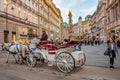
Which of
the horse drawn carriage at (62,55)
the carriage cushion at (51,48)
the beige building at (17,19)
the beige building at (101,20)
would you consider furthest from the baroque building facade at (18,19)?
the beige building at (101,20)

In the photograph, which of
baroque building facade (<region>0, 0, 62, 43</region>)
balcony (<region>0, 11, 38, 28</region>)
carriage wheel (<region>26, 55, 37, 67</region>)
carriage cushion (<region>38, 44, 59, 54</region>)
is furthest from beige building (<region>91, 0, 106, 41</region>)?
carriage cushion (<region>38, 44, 59, 54</region>)

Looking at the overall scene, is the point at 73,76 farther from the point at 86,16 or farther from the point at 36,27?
the point at 86,16

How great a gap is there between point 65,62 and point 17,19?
31915 mm

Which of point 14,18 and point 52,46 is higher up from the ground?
point 14,18

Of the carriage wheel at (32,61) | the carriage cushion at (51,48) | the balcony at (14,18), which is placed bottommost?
the carriage wheel at (32,61)

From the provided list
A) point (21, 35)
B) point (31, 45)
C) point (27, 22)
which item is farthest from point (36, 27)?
point (31, 45)

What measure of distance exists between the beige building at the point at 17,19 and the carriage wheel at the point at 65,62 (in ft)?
80.8

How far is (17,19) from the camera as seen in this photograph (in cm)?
4044

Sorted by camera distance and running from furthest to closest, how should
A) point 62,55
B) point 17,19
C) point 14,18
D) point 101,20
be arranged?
point 101,20
point 17,19
point 14,18
point 62,55

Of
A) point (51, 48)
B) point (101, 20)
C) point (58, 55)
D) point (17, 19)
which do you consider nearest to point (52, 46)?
point (51, 48)

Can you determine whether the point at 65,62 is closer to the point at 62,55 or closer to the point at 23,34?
the point at 62,55

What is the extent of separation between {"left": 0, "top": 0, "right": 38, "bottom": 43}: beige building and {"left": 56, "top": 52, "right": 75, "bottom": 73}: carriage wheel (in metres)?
24.6

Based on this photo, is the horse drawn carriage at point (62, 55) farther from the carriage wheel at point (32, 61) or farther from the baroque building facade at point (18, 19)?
the baroque building facade at point (18, 19)

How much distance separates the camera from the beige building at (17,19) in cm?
3441
